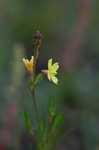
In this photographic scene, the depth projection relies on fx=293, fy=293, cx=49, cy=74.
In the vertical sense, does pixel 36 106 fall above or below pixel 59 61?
below

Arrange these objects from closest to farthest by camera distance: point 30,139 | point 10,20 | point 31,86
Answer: point 31,86
point 30,139
point 10,20

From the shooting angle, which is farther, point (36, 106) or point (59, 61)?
Answer: point (59, 61)

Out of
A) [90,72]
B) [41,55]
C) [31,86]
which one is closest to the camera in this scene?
[31,86]

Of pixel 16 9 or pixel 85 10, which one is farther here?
pixel 16 9

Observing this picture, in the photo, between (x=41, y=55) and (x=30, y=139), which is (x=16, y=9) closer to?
(x=41, y=55)

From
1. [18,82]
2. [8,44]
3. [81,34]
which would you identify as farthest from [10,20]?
[18,82]

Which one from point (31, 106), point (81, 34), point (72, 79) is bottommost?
point (31, 106)

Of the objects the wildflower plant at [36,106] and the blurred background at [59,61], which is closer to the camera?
the wildflower plant at [36,106]

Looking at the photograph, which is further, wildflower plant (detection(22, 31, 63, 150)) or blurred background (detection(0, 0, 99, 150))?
blurred background (detection(0, 0, 99, 150))
